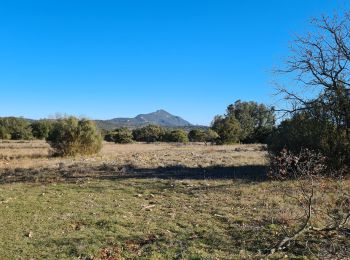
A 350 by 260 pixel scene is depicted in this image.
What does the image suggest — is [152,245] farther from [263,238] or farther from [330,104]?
[330,104]

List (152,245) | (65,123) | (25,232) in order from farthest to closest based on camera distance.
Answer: (65,123), (25,232), (152,245)

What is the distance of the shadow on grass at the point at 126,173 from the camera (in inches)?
749

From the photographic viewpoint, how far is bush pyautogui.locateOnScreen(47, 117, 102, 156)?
3259 cm

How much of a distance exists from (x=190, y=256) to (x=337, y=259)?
9.01ft

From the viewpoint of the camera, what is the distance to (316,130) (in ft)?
61.0

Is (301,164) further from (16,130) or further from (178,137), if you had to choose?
(16,130)

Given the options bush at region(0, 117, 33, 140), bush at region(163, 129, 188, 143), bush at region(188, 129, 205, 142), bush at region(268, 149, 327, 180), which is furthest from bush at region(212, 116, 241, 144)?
bush at region(268, 149, 327, 180)

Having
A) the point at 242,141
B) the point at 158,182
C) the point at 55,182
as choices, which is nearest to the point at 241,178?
the point at 158,182

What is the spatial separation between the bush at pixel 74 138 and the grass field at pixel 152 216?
12.2m

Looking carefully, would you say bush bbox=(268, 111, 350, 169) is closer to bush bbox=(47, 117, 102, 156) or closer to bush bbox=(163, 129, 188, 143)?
bush bbox=(47, 117, 102, 156)

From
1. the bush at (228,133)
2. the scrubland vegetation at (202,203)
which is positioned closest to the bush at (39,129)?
the bush at (228,133)

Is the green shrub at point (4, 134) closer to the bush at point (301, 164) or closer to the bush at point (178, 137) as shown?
the bush at point (178, 137)

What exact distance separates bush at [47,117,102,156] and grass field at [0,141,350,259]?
478 inches

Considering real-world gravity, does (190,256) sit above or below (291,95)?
below
